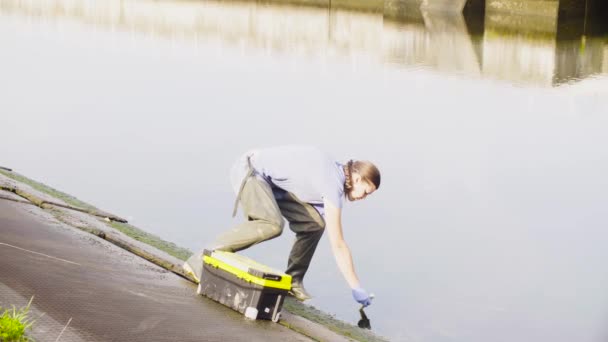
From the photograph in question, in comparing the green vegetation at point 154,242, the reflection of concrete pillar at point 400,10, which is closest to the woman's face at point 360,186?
the green vegetation at point 154,242

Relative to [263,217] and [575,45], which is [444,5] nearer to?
[575,45]

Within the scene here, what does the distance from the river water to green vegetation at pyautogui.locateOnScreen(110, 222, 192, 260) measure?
887 millimetres

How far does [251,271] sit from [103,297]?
955 mm

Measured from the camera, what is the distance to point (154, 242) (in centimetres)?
1090

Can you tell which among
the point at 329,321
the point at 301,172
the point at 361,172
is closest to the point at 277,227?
the point at 301,172

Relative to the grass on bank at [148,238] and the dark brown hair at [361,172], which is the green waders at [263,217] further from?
the grass on bank at [148,238]

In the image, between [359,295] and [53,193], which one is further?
[53,193]

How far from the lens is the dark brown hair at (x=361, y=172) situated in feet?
26.4

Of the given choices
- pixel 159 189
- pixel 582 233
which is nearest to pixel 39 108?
pixel 159 189

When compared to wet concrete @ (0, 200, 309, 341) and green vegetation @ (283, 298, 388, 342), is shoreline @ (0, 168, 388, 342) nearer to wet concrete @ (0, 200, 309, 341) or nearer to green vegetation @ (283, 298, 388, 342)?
green vegetation @ (283, 298, 388, 342)

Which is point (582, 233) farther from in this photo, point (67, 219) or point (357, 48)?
point (357, 48)

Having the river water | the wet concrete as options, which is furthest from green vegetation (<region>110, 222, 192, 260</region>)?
the wet concrete

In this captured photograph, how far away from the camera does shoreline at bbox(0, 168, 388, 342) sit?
336 inches

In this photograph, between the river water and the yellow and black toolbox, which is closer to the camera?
the yellow and black toolbox
